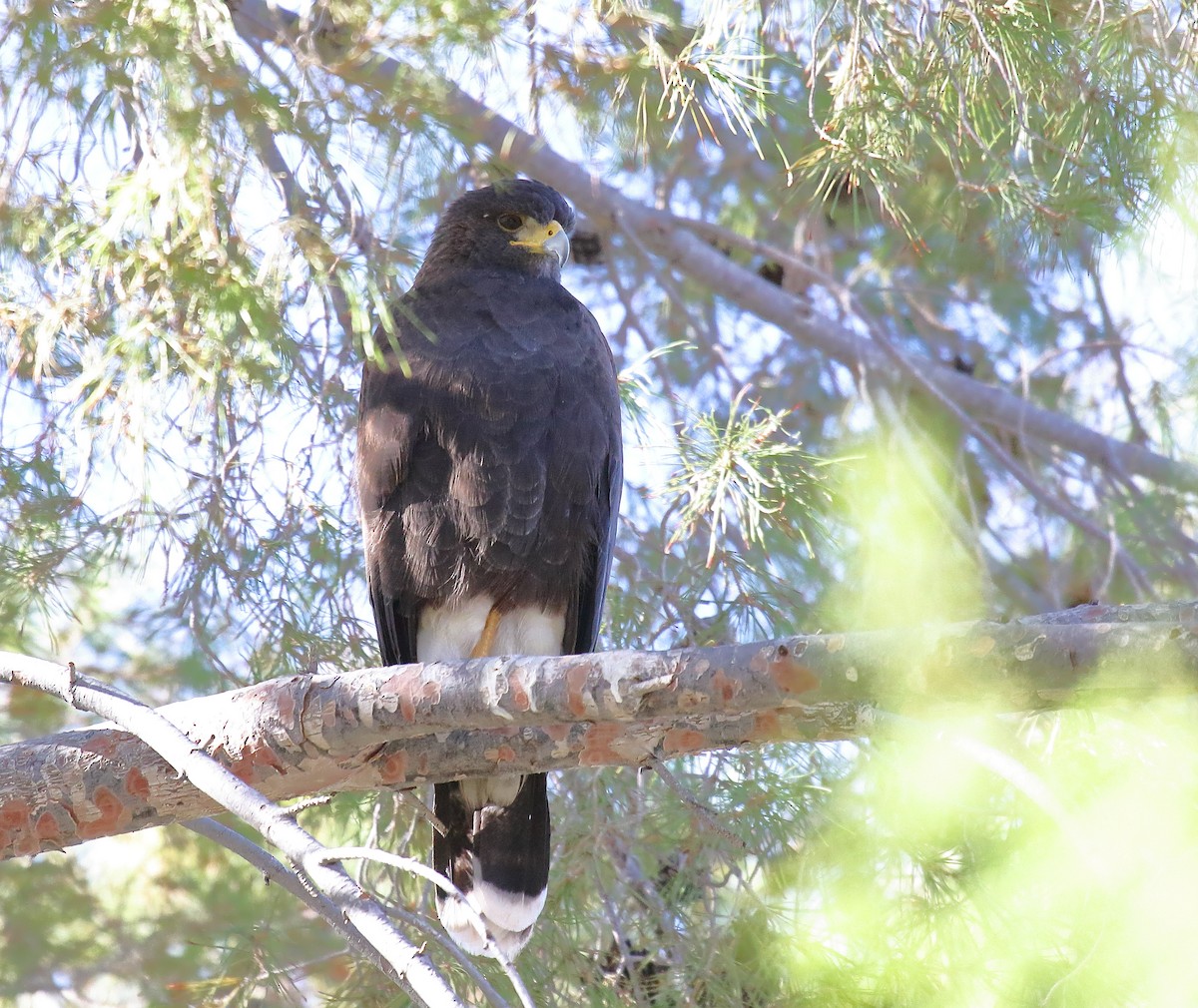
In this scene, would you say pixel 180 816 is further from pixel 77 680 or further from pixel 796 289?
A: pixel 796 289

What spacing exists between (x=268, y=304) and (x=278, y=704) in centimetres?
75

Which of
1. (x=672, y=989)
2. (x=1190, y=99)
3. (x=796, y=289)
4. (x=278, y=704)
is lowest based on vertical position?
(x=672, y=989)

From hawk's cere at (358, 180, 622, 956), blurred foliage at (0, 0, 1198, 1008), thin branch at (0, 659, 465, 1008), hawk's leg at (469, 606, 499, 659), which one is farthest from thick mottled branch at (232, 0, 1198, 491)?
thin branch at (0, 659, 465, 1008)

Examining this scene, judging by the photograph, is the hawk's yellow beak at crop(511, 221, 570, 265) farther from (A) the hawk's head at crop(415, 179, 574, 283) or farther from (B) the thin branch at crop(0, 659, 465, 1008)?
(B) the thin branch at crop(0, 659, 465, 1008)

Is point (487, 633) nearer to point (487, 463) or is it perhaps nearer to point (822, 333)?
point (487, 463)

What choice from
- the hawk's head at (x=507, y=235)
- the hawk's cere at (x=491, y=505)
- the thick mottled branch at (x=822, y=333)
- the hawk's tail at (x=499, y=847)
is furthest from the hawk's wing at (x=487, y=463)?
the thick mottled branch at (x=822, y=333)

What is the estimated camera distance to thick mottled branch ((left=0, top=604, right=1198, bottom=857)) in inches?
72.3

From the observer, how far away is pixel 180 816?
2.54 metres

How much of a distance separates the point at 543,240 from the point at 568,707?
1810mm

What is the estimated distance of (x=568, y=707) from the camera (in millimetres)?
2182

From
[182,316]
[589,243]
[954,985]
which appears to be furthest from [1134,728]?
[589,243]

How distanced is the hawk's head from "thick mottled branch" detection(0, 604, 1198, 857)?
153 cm

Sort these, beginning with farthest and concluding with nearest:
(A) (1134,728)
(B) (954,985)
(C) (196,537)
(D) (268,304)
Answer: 1. (C) (196,537)
2. (A) (1134,728)
3. (B) (954,985)
4. (D) (268,304)

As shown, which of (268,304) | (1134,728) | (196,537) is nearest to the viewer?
(268,304)
